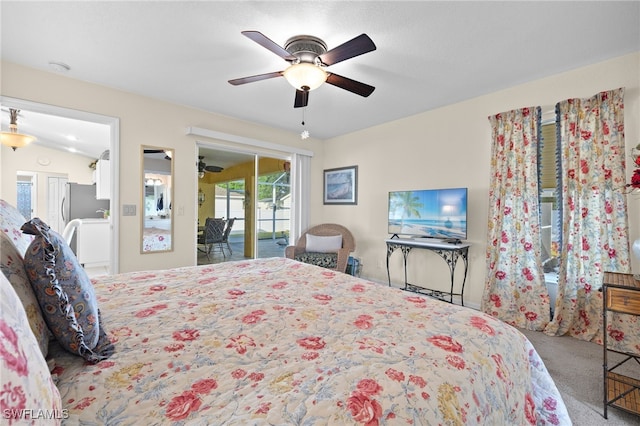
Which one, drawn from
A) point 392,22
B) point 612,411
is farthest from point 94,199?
point 612,411

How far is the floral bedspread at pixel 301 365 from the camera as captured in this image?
2.32ft

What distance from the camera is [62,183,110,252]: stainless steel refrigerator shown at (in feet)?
16.9

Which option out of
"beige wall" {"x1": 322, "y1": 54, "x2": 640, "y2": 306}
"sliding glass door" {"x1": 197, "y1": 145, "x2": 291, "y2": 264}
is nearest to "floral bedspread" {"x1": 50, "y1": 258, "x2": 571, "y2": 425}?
"beige wall" {"x1": 322, "y1": 54, "x2": 640, "y2": 306}

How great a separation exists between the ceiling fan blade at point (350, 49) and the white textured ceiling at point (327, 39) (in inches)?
8.6

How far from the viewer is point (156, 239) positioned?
3.44 metres

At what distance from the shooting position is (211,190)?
432cm

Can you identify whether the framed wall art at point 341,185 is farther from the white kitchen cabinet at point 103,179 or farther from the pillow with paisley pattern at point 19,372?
the pillow with paisley pattern at point 19,372

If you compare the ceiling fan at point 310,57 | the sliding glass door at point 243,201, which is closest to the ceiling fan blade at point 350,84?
the ceiling fan at point 310,57

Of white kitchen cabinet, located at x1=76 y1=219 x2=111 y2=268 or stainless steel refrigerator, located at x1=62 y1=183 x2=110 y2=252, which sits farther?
stainless steel refrigerator, located at x1=62 y1=183 x2=110 y2=252

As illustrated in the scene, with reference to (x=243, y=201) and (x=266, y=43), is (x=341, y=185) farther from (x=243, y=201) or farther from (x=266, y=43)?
(x=266, y=43)

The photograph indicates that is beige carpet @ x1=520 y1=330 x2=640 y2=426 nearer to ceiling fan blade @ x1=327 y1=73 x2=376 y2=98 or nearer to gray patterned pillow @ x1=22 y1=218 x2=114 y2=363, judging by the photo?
gray patterned pillow @ x1=22 y1=218 x2=114 y2=363

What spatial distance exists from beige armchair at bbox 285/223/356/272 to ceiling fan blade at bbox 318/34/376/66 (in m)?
2.64

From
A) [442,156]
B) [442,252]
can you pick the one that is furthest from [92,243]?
[442,156]

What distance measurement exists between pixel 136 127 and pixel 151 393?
3.36 meters
